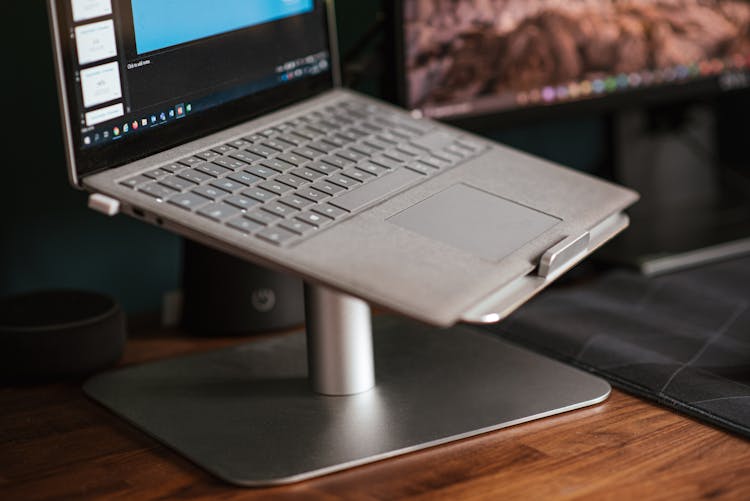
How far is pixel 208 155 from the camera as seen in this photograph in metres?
0.77

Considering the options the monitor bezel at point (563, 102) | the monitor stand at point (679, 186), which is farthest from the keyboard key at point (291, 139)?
the monitor stand at point (679, 186)

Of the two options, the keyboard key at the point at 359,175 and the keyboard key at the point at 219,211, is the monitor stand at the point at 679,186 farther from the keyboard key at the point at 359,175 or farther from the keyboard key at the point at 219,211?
the keyboard key at the point at 219,211

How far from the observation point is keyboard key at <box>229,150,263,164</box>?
0.77 metres

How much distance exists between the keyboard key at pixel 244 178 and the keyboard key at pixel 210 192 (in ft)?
0.07

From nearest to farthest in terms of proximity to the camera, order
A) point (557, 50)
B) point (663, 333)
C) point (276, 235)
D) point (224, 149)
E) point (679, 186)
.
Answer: point (276, 235) < point (224, 149) < point (663, 333) < point (557, 50) < point (679, 186)

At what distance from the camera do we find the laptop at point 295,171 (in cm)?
67

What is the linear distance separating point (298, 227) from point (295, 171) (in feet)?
0.29

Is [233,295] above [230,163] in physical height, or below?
below

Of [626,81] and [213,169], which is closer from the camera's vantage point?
[213,169]

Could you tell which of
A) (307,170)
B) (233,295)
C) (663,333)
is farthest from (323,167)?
(663,333)

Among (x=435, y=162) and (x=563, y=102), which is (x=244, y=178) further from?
(x=563, y=102)

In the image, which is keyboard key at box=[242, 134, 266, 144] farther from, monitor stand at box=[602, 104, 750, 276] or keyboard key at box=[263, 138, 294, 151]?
monitor stand at box=[602, 104, 750, 276]

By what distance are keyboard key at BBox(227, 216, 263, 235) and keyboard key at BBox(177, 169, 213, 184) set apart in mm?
57

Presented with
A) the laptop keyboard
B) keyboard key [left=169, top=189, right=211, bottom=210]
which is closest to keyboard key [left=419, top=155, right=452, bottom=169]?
the laptop keyboard
